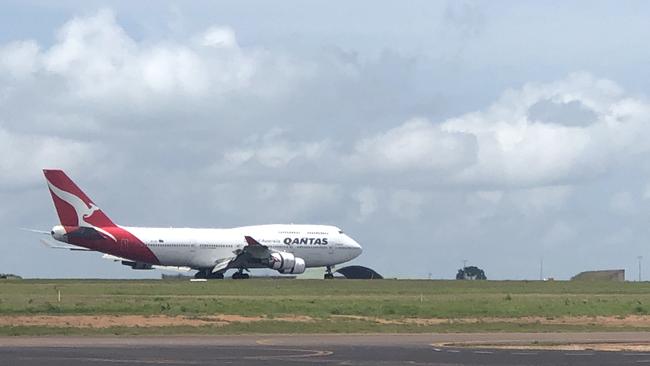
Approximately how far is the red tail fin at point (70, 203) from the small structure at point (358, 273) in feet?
100

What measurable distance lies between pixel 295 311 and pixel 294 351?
62.5 ft

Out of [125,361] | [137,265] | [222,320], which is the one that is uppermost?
[137,265]

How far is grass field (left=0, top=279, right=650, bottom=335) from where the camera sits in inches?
1711

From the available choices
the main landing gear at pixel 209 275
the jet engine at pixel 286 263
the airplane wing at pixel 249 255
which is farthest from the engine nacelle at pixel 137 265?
the jet engine at pixel 286 263

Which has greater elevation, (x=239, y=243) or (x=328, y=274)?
(x=239, y=243)

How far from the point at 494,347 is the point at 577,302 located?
1084 inches

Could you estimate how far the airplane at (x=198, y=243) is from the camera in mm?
87562

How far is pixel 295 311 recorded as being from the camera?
168ft

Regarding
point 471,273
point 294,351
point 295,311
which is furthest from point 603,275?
point 294,351

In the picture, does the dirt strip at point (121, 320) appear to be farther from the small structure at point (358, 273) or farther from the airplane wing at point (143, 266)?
the small structure at point (358, 273)

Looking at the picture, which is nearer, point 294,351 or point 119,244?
point 294,351

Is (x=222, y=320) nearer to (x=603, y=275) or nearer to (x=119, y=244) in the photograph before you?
(x=119, y=244)

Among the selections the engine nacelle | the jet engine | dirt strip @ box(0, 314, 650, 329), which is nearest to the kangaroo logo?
the engine nacelle

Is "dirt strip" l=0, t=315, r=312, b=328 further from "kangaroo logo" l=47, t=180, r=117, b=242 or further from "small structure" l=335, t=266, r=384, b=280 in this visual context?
"small structure" l=335, t=266, r=384, b=280
